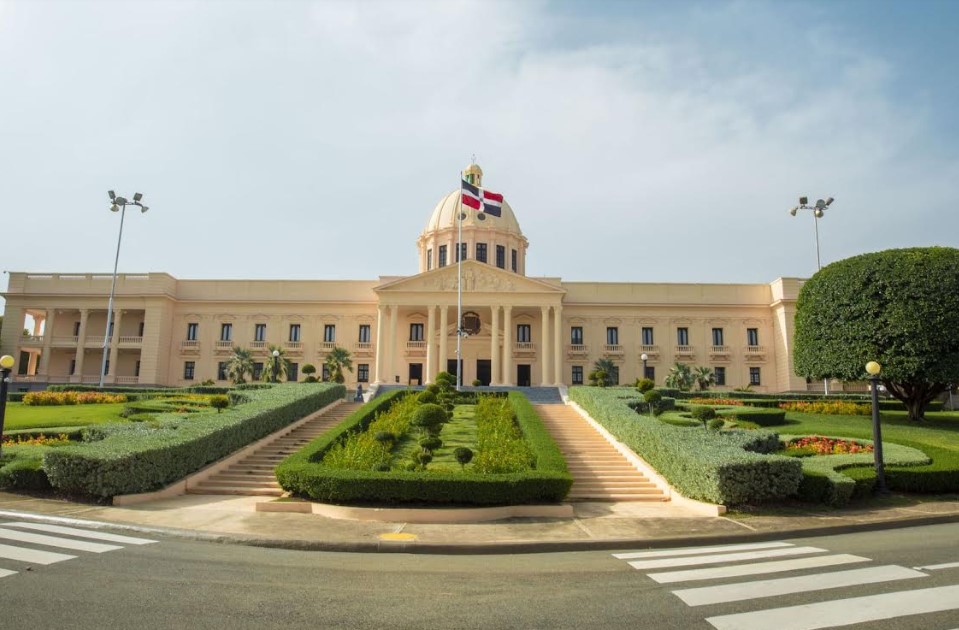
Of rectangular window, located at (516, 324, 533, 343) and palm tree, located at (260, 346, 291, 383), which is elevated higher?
rectangular window, located at (516, 324, 533, 343)

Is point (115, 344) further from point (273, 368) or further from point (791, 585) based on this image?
point (791, 585)

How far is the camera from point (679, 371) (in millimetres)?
45906

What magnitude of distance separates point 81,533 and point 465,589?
738 centimetres

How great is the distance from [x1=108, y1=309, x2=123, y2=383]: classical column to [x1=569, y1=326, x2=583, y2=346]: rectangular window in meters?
36.5

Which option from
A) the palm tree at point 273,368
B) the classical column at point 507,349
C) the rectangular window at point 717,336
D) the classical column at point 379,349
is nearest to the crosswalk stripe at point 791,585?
the palm tree at point 273,368

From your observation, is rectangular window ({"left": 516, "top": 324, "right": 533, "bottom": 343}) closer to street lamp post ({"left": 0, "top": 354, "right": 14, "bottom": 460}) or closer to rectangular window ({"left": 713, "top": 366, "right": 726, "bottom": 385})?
rectangular window ({"left": 713, "top": 366, "right": 726, "bottom": 385})

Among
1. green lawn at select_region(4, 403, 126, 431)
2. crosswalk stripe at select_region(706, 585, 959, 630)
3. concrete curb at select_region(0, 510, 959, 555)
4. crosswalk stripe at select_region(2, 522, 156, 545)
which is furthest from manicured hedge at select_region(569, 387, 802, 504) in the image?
green lawn at select_region(4, 403, 126, 431)

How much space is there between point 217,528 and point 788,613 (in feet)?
33.1

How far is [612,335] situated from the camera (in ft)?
178

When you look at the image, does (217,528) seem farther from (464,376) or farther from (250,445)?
(464,376)

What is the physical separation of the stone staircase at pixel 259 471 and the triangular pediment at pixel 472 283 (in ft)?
81.5

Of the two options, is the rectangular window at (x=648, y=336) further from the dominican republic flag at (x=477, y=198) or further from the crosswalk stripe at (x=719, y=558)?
the crosswalk stripe at (x=719, y=558)

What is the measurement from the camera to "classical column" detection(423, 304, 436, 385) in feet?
163

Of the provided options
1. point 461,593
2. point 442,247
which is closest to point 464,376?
point 442,247
